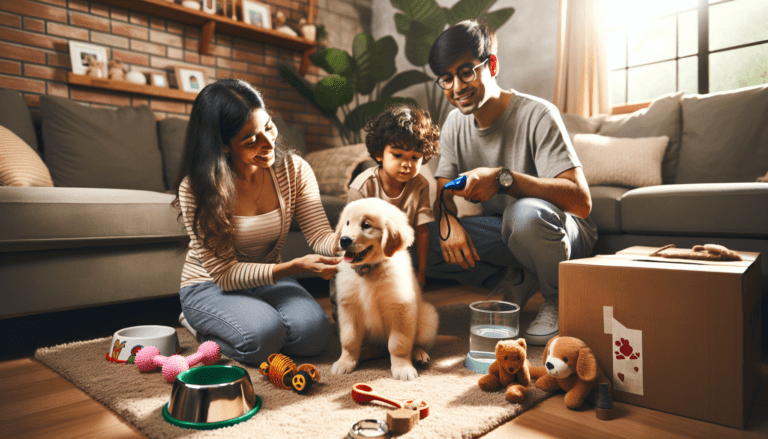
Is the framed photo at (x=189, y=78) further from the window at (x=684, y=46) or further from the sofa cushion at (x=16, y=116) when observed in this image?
the window at (x=684, y=46)

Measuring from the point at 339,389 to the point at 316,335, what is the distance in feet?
0.98

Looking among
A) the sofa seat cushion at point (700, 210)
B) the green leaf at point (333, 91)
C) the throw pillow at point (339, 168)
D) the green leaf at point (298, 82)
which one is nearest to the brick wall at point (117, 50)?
the green leaf at point (298, 82)

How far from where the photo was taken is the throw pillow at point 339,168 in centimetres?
265

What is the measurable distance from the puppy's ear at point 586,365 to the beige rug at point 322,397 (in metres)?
0.13

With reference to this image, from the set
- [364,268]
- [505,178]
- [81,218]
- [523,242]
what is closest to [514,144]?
[505,178]

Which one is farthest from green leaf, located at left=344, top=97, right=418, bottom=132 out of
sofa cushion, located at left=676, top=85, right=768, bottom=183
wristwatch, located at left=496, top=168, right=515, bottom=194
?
wristwatch, located at left=496, top=168, right=515, bottom=194

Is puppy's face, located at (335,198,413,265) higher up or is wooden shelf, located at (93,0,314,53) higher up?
wooden shelf, located at (93,0,314,53)

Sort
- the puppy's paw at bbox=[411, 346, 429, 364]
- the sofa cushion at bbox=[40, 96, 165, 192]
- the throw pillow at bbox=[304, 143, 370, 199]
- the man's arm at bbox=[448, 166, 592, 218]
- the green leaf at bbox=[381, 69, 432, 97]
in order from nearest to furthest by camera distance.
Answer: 1. the puppy's paw at bbox=[411, 346, 429, 364]
2. the man's arm at bbox=[448, 166, 592, 218]
3. the sofa cushion at bbox=[40, 96, 165, 192]
4. the throw pillow at bbox=[304, 143, 370, 199]
5. the green leaf at bbox=[381, 69, 432, 97]

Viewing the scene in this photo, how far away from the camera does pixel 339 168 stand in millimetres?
2709

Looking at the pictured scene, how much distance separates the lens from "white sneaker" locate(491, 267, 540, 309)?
6.31 ft

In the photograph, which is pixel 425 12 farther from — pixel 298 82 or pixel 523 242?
pixel 523 242

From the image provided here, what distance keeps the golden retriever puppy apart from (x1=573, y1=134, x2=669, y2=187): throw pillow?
1.66m

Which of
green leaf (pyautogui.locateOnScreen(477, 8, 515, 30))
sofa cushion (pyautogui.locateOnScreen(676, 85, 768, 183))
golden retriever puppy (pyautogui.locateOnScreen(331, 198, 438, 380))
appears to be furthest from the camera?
green leaf (pyautogui.locateOnScreen(477, 8, 515, 30))

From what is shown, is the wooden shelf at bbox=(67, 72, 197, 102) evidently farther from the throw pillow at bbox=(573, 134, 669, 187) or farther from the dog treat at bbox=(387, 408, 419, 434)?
the dog treat at bbox=(387, 408, 419, 434)
